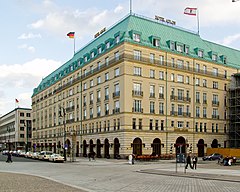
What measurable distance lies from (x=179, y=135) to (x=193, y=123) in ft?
15.4

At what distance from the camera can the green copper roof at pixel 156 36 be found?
66.4 m

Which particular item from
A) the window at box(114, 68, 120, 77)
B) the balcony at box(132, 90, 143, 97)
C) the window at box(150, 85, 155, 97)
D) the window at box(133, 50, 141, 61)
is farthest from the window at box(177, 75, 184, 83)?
the window at box(114, 68, 120, 77)

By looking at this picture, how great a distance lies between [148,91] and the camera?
213ft

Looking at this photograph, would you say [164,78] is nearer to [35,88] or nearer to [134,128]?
[134,128]

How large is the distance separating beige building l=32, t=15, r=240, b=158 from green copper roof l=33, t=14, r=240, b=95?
197 millimetres

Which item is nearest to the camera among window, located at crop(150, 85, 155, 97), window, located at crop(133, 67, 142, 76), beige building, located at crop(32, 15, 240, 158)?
beige building, located at crop(32, 15, 240, 158)

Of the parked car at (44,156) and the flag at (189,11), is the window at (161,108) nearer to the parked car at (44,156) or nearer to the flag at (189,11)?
the flag at (189,11)

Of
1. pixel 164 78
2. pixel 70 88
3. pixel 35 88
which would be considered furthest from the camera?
pixel 35 88

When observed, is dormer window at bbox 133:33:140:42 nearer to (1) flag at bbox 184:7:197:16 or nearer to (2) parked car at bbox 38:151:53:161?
(1) flag at bbox 184:7:197:16

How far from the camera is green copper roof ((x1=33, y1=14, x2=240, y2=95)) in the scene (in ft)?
218

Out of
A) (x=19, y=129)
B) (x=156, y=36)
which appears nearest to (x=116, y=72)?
(x=156, y=36)

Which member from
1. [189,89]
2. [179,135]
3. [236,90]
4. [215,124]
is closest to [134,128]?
[179,135]

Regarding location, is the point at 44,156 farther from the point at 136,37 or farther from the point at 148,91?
the point at 136,37

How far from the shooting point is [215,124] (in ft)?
249
